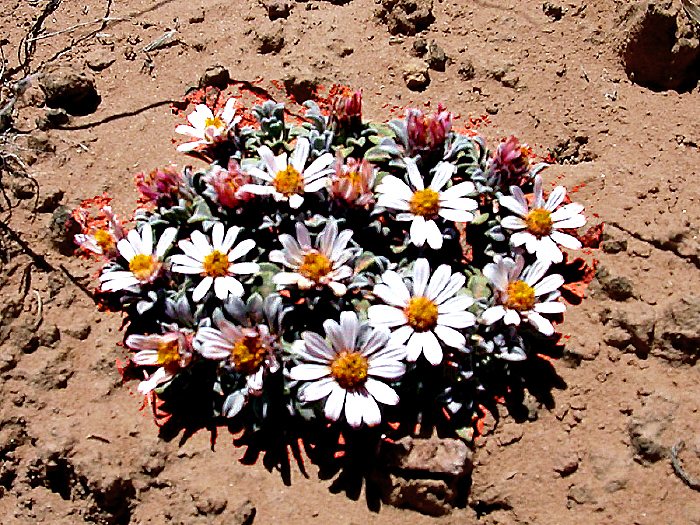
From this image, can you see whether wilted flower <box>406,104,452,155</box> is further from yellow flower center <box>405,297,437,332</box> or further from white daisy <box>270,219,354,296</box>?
yellow flower center <box>405,297,437,332</box>

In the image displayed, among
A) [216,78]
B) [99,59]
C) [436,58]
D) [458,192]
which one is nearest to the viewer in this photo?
[458,192]

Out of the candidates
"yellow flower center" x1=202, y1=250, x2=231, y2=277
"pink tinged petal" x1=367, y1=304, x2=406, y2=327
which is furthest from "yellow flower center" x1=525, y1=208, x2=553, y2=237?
"yellow flower center" x1=202, y1=250, x2=231, y2=277

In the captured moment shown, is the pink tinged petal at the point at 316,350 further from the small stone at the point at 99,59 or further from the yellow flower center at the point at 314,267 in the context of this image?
the small stone at the point at 99,59

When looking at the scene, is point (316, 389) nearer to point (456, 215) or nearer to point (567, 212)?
point (456, 215)

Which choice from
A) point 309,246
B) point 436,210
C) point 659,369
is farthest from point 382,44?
point 659,369

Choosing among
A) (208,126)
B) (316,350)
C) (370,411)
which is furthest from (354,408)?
(208,126)

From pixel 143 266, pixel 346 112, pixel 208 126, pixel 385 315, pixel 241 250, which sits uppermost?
pixel 346 112

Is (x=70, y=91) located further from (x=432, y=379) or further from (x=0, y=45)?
(x=432, y=379)
